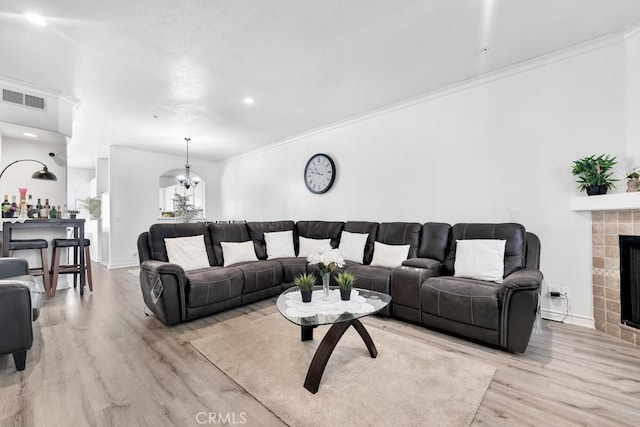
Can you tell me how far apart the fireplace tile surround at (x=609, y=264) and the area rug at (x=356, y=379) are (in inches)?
59.0

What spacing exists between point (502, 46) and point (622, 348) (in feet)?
9.38

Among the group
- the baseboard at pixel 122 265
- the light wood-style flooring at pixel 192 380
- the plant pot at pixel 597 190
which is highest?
the plant pot at pixel 597 190

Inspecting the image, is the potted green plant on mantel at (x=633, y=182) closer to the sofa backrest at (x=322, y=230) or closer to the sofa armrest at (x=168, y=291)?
the sofa backrest at (x=322, y=230)

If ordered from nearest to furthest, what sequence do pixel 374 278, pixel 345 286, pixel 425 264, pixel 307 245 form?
pixel 345 286, pixel 425 264, pixel 374 278, pixel 307 245

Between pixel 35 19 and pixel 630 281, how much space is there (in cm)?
545

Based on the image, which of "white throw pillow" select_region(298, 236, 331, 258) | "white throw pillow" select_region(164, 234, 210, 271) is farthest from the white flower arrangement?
"white throw pillow" select_region(298, 236, 331, 258)

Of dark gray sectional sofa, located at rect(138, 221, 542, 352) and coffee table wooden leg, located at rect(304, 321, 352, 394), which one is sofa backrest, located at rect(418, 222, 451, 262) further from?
coffee table wooden leg, located at rect(304, 321, 352, 394)

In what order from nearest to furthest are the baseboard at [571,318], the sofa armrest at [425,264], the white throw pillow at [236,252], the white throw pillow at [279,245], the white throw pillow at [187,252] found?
1. the baseboard at [571,318]
2. the sofa armrest at [425,264]
3. the white throw pillow at [187,252]
4. the white throw pillow at [236,252]
5. the white throw pillow at [279,245]

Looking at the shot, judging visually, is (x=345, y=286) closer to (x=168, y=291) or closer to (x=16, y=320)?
(x=168, y=291)

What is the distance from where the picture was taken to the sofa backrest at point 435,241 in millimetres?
3195

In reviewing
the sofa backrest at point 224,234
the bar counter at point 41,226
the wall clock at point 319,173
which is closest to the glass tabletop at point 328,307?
the sofa backrest at point 224,234

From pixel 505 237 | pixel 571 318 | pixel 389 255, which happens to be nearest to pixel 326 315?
pixel 389 255

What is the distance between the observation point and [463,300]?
239 cm

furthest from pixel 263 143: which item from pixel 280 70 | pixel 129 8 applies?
pixel 129 8
